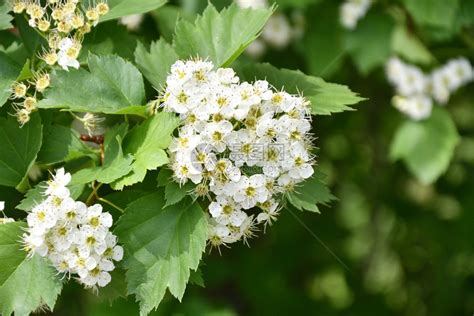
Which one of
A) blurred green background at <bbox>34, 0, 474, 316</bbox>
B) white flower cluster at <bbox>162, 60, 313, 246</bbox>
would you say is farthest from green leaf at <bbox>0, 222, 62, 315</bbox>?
blurred green background at <bbox>34, 0, 474, 316</bbox>

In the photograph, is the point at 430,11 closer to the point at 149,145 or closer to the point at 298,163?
the point at 298,163

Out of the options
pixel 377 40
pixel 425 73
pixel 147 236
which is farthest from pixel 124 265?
pixel 425 73

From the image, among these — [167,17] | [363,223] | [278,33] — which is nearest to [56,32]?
[167,17]

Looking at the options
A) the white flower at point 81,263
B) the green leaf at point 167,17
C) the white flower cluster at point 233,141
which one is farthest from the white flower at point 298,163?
the green leaf at point 167,17

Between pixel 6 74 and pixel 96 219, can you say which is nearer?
pixel 96 219

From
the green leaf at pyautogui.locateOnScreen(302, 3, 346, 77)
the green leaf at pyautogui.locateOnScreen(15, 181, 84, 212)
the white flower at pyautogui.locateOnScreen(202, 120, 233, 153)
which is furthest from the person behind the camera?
the green leaf at pyautogui.locateOnScreen(302, 3, 346, 77)

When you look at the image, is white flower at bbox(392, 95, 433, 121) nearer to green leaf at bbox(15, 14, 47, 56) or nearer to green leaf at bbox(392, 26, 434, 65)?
green leaf at bbox(392, 26, 434, 65)
